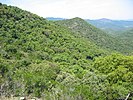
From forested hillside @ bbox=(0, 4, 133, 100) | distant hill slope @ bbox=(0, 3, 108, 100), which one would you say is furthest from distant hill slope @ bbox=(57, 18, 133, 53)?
forested hillside @ bbox=(0, 4, 133, 100)

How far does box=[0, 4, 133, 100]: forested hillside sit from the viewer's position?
3284 cm

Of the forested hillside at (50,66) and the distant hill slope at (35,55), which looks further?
the distant hill slope at (35,55)

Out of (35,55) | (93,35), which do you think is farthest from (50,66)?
(93,35)

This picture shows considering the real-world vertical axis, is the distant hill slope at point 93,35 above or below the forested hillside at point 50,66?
Result: below

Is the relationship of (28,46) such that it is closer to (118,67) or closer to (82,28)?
(118,67)

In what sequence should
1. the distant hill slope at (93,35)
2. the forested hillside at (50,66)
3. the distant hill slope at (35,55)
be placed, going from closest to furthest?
the forested hillside at (50,66)
the distant hill slope at (35,55)
the distant hill slope at (93,35)

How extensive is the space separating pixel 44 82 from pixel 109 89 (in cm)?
851

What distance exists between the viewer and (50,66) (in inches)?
1903

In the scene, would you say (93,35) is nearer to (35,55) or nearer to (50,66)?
(35,55)

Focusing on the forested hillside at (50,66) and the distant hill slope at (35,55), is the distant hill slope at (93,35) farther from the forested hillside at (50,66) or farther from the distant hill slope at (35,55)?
the forested hillside at (50,66)

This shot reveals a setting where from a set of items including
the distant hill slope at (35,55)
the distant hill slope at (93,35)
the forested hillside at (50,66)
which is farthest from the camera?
the distant hill slope at (93,35)

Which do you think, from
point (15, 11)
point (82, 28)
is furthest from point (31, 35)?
point (82, 28)

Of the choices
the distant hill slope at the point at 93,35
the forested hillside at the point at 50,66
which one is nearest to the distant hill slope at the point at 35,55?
the forested hillside at the point at 50,66

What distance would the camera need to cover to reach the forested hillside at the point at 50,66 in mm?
32844
